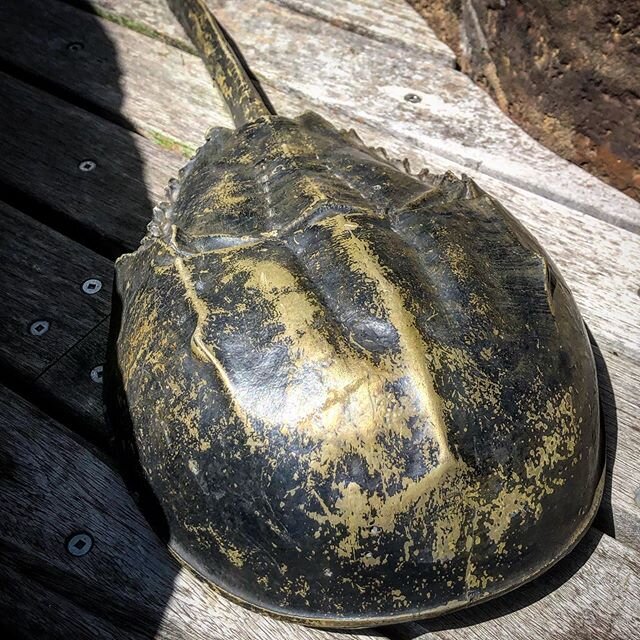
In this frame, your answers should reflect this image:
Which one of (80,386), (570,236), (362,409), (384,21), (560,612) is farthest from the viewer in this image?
(384,21)

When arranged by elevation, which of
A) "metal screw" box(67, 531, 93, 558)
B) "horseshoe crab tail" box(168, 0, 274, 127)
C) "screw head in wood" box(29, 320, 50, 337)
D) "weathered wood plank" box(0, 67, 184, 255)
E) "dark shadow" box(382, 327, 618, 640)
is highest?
"horseshoe crab tail" box(168, 0, 274, 127)

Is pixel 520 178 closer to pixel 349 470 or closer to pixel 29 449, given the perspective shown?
pixel 349 470

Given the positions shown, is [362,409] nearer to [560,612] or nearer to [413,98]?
[560,612]

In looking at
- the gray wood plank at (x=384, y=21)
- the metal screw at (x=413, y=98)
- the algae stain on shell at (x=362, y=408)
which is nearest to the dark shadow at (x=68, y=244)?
the algae stain on shell at (x=362, y=408)

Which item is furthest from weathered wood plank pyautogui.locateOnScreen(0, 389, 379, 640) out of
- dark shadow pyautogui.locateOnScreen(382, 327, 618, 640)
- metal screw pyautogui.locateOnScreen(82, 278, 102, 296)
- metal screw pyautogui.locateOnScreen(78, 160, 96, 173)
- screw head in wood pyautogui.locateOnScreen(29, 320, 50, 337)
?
metal screw pyautogui.locateOnScreen(78, 160, 96, 173)

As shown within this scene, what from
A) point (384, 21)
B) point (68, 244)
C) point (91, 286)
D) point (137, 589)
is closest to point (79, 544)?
point (137, 589)

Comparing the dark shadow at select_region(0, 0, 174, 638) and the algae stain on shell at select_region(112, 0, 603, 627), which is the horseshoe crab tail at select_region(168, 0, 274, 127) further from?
the algae stain on shell at select_region(112, 0, 603, 627)

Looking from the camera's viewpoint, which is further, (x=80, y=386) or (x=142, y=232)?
(x=142, y=232)
